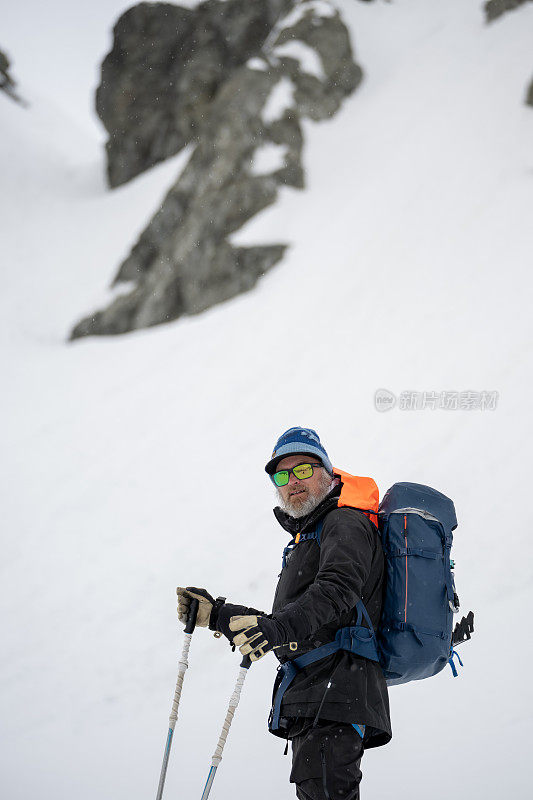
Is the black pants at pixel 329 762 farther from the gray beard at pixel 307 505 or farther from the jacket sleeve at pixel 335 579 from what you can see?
the gray beard at pixel 307 505

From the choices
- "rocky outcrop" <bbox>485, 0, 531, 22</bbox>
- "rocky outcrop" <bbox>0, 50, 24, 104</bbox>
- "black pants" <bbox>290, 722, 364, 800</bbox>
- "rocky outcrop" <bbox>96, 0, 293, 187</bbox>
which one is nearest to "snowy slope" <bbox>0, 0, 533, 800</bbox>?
"rocky outcrop" <bbox>485, 0, 531, 22</bbox>

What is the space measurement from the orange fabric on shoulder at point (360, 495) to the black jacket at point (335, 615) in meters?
0.05

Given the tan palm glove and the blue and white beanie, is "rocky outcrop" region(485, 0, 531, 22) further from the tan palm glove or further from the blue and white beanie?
the tan palm glove

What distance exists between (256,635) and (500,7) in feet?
87.4

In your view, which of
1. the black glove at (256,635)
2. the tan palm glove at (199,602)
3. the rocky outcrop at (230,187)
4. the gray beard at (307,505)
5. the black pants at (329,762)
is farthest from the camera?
the rocky outcrop at (230,187)

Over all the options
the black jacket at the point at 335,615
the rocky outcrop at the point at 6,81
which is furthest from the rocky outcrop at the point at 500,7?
the rocky outcrop at the point at 6,81

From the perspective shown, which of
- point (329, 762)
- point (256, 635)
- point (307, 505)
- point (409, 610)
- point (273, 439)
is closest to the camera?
point (256, 635)

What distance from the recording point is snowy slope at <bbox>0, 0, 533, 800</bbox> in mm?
4492

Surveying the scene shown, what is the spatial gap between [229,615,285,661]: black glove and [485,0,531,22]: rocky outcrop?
2616 cm

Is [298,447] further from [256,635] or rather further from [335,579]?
[256,635]

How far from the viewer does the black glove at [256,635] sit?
2.09 meters

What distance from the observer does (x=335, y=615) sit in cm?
216

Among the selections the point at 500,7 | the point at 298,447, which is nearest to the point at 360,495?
the point at 298,447

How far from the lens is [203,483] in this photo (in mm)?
8641
